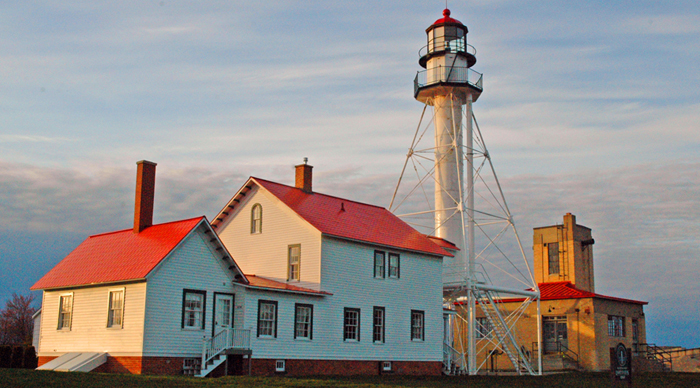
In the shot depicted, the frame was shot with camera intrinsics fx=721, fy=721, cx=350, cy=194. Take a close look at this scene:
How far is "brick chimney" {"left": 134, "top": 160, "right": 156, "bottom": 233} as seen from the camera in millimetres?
30438

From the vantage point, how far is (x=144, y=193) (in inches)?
1206

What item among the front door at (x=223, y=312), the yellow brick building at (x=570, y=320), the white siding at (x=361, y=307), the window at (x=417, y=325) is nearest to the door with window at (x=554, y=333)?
the yellow brick building at (x=570, y=320)

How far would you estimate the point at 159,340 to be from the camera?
26250mm

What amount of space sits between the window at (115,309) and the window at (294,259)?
8161 mm

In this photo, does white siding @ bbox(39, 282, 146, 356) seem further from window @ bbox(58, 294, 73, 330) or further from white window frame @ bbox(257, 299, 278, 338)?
white window frame @ bbox(257, 299, 278, 338)

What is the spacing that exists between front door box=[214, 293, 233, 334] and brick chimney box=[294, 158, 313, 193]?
30.6ft

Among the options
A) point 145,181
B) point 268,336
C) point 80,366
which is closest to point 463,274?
point 268,336

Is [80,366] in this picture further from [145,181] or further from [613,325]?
[613,325]

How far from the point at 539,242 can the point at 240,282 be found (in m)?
Answer: 32.0

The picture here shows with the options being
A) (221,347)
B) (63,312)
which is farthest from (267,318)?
(63,312)

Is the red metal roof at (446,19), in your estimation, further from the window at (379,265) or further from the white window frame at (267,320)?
the white window frame at (267,320)

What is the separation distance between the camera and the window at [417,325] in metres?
35.6

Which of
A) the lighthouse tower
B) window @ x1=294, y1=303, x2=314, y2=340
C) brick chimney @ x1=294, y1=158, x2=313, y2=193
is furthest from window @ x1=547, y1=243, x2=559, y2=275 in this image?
window @ x1=294, y1=303, x2=314, y2=340

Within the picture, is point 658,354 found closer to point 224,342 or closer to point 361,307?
point 361,307
